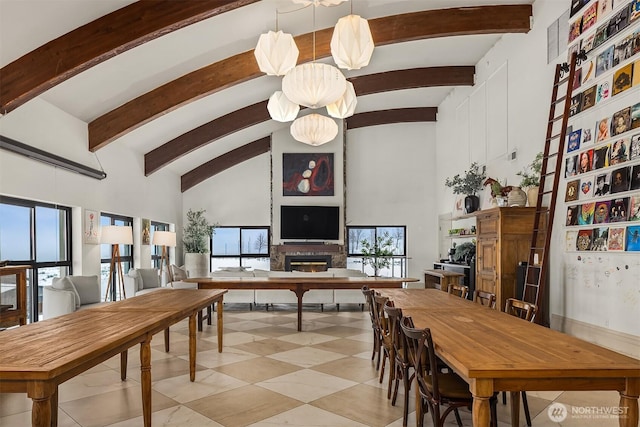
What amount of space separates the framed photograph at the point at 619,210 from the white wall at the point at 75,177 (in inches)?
279

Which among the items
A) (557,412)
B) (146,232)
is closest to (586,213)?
(557,412)

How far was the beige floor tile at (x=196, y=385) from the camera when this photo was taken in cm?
385

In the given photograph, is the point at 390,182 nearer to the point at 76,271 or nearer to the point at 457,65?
the point at 457,65

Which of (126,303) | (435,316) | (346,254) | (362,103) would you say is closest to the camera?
(435,316)

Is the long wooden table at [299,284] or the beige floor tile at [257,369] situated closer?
the beige floor tile at [257,369]

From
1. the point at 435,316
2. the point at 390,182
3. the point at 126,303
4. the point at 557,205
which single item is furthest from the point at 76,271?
the point at 390,182

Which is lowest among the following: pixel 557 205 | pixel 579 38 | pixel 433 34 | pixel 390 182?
pixel 557 205

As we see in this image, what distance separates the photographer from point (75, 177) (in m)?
7.46

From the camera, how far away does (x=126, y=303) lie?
165 inches

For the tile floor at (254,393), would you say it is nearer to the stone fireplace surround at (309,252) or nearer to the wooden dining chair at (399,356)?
the wooden dining chair at (399,356)

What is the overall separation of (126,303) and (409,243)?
10.4m

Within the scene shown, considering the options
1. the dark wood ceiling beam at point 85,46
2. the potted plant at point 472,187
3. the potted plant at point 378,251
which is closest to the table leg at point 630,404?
the dark wood ceiling beam at point 85,46

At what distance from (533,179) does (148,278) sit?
7.08m

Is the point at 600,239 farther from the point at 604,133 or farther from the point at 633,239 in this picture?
the point at 604,133
